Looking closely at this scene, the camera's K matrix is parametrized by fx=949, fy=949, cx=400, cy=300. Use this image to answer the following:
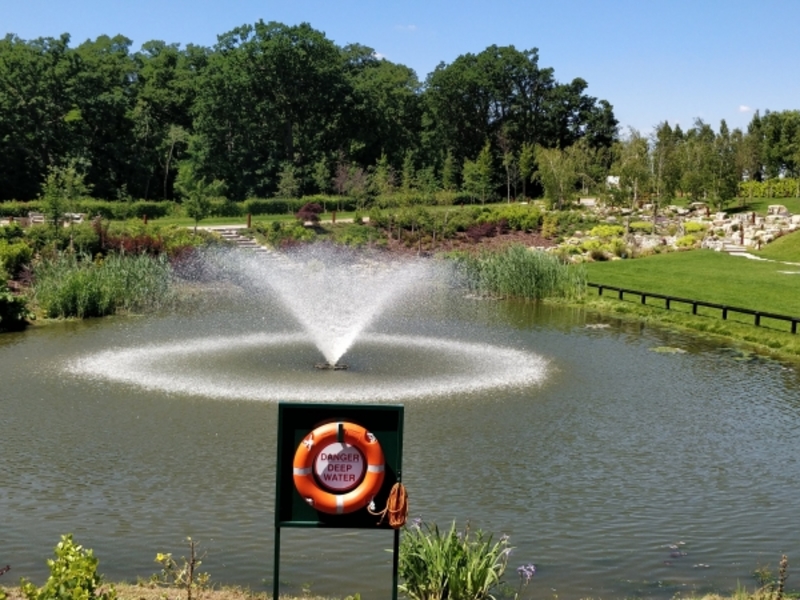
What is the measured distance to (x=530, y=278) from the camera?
34438 millimetres

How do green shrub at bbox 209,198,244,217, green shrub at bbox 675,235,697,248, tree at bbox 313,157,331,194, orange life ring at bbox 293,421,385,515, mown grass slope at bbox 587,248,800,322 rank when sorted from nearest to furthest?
orange life ring at bbox 293,421,385,515 → mown grass slope at bbox 587,248,800,322 → green shrub at bbox 675,235,697,248 → green shrub at bbox 209,198,244,217 → tree at bbox 313,157,331,194

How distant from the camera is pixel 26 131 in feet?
222

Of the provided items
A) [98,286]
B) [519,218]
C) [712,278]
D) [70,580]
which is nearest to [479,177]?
[519,218]

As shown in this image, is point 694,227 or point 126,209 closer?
point 694,227

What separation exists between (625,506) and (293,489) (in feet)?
18.8

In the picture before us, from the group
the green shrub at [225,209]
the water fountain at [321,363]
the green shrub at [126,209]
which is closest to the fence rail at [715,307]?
the water fountain at [321,363]

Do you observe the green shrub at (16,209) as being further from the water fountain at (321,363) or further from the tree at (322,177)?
the water fountain at (321,363)

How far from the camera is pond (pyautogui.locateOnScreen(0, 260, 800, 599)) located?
1013 cm

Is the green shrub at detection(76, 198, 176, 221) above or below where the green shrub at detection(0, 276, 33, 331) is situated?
above

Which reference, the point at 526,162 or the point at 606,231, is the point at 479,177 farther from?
the point at 606,231

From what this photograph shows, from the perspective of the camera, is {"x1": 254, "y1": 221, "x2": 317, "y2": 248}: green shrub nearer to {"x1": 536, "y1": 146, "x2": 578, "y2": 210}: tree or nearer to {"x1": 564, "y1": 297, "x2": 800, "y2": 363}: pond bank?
{"x1": 564, "y1": 297, "x2": 800, "y2": 363}: pond bank

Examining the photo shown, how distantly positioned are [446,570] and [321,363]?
1276 centimetres

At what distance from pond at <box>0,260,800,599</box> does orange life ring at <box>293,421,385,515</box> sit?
6.42 ft

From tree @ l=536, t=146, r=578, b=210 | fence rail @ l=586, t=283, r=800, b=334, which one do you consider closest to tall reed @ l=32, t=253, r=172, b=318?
fence rail @ l=586, t=283, r=800, b=334
